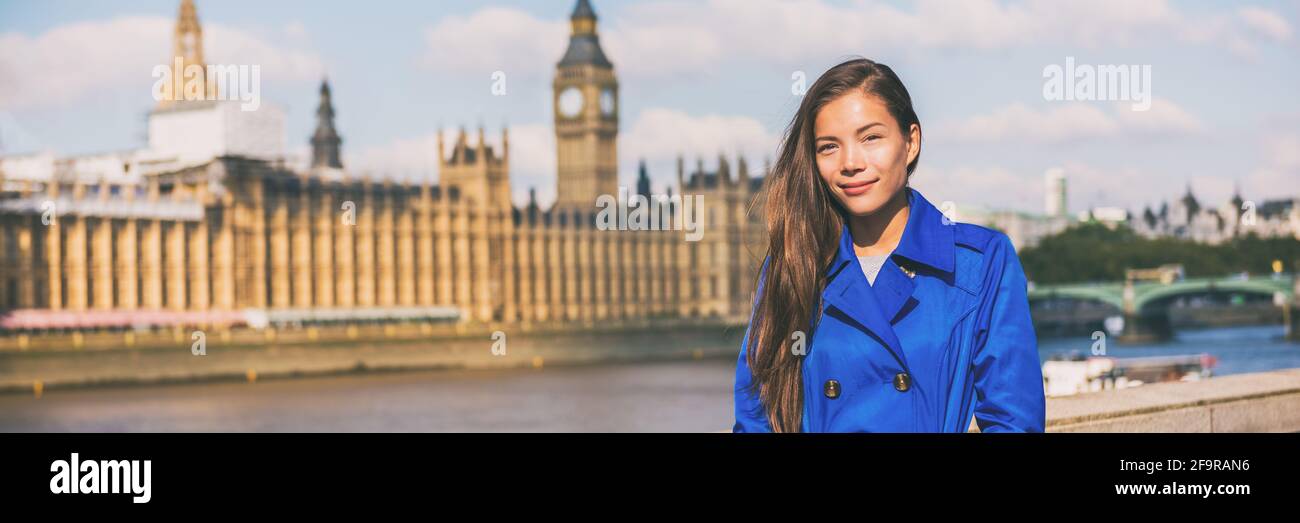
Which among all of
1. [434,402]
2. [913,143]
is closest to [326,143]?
[434,402]

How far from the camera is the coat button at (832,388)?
1251 mm

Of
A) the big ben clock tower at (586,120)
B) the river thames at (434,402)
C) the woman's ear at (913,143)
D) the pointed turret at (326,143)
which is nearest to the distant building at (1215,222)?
the river thames at (434,402)

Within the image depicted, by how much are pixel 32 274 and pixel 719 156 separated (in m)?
19.7

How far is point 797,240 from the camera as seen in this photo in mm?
1303

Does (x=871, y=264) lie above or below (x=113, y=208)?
below

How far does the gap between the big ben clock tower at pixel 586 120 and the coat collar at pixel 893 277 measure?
143ft

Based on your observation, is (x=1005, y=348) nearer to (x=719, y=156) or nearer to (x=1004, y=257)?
(x=1004, y=257)

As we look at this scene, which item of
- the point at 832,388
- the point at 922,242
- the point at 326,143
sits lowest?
Result: the point at 832,388

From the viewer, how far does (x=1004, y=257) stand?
1251 mm

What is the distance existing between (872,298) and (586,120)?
44323 millimetres

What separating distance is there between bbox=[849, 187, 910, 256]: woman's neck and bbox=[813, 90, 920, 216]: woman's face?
0.05 feet

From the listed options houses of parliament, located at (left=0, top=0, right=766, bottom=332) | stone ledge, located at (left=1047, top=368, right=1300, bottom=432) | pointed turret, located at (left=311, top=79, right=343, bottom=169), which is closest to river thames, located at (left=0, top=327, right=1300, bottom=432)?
houses of parliament, located at (left=0, top=0, right=766, bottom=332)

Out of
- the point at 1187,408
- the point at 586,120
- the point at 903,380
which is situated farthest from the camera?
the point at 586,120

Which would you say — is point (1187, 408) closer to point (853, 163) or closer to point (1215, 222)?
point (853, 163)
